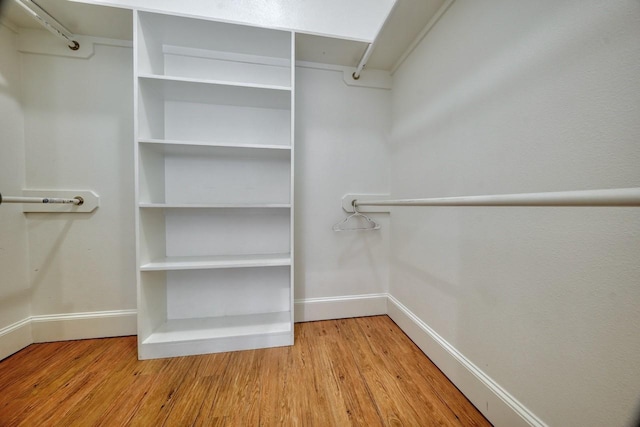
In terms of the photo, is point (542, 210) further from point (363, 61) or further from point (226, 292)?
point (226, 292)

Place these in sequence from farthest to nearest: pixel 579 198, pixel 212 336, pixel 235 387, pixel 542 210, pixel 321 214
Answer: pixel 321 214
pixel 212 336
pixel 235 387
pixel 542 210
pixel 579 198

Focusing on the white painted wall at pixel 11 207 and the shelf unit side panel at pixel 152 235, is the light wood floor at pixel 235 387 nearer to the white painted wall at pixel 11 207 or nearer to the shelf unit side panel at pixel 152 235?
the white painted wall at pixel 11 207

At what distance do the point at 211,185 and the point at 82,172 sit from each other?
76 centimetres

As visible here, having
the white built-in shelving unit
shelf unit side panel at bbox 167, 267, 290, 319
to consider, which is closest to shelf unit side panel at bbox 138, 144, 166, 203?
the white built-in shelving unit

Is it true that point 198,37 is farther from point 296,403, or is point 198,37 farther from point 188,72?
point 296,403

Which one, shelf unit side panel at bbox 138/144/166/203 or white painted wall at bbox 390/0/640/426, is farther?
shelf unit side panel at bbox 138/144/166/203

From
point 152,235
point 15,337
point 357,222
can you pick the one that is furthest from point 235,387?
point 15,337

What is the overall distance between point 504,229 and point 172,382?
1.67 m

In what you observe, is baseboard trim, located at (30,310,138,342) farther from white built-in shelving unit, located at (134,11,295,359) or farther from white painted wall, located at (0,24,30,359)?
white built-in shelving unit, located at (134,11,295,359)

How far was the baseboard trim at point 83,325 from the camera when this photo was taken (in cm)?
130

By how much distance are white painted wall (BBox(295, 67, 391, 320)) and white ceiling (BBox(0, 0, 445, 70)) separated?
0.16 m

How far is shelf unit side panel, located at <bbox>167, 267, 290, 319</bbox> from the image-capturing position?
4.76 feet

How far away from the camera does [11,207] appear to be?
1.21 m

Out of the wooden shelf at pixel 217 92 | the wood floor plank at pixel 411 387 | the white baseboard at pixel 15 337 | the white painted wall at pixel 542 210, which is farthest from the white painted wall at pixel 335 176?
the white baseboard at pixel 15 337
